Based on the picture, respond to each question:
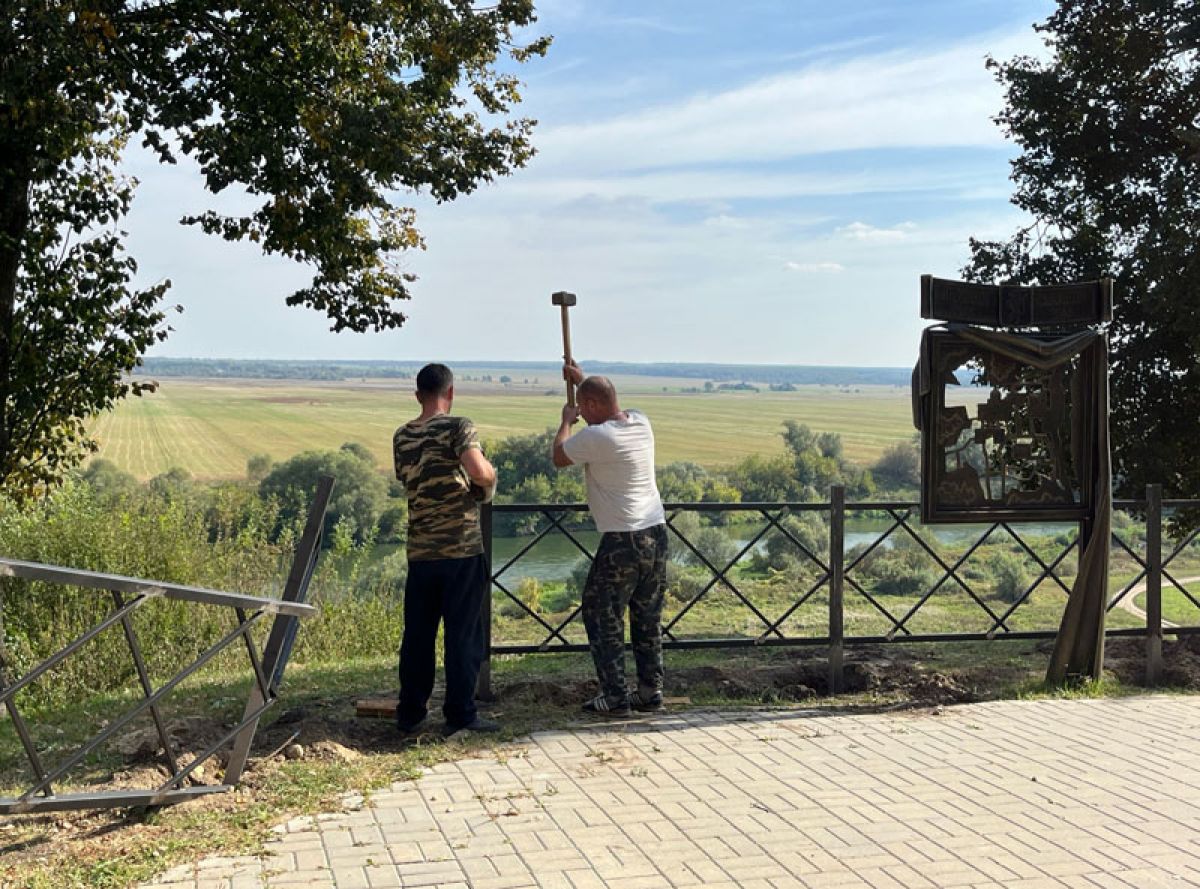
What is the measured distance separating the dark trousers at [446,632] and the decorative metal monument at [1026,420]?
308cm

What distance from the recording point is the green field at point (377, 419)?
1056 inches

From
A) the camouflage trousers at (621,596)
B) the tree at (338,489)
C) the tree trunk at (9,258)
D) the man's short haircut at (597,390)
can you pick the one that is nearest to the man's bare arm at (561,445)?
the man's short haircut at (597,390)

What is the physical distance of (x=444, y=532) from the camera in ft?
19.6

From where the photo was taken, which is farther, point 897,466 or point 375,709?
point 897,466

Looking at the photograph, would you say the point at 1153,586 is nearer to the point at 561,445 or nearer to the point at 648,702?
the point at 648,702

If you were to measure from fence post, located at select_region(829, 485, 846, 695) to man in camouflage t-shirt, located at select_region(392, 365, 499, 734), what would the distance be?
243cm

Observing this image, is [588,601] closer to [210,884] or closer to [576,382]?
[576,382]

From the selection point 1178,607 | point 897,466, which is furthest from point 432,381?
point 897,466

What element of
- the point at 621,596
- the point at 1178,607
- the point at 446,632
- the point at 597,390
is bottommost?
the point at 1178,607

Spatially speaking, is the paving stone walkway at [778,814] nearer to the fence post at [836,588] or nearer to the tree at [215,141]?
the fence post at [836,588]

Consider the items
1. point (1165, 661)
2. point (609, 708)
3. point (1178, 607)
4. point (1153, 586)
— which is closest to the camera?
point (609, 708)

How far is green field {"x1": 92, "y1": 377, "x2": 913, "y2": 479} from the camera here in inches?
1056

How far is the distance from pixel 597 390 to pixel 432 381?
37.1 inches

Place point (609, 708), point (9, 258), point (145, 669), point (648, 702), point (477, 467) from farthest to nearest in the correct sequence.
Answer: point (9, 258) → point (648, 702) → point (609, 708) → point (477, 467) → point (145, 669)
